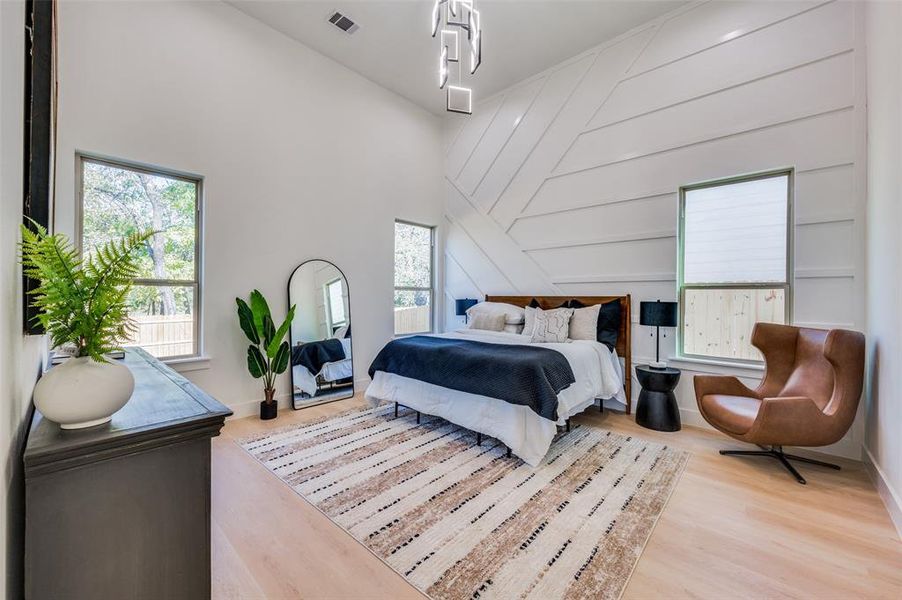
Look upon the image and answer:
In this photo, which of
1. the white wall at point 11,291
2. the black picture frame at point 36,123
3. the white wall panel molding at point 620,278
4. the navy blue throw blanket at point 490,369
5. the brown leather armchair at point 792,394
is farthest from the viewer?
the white wall panel molding at point 620,278

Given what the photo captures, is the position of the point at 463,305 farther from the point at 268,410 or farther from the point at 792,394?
the point at 792,394

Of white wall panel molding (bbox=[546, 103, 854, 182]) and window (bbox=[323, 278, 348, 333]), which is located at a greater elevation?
white wall panel molding (bbox=[546, 103, 854, 182])

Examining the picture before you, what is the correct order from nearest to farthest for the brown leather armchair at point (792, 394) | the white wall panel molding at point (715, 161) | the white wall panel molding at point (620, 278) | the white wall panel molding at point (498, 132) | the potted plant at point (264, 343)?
the brown leather armchair at point (792, 394) < the white wall panel molding at point (715, 161) < the potted plant at point (264, 343) < the white wall panel molding at point (620, 278) < the white wall panel molding at point (498, 132)

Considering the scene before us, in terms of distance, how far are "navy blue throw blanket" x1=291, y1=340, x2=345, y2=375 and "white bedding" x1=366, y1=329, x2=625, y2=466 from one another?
815mm

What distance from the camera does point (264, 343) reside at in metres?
3.62

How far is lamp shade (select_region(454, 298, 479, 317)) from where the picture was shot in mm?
5172

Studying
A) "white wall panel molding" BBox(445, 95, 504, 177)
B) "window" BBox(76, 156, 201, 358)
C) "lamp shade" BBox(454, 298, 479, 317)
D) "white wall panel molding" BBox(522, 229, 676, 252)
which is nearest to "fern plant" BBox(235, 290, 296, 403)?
"window" BBox(76, 156, 201, 358)

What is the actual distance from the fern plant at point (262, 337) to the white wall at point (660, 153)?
2.64 meters

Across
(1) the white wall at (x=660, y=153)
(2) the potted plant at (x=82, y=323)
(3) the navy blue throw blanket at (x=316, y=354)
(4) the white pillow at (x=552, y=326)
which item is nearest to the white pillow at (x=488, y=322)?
(4) the white pillow at (x=552, y=326)

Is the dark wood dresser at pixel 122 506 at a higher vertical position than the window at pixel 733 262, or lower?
lower

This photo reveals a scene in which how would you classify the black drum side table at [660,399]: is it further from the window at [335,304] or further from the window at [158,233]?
the window at [158,233]

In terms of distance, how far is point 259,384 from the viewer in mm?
3777

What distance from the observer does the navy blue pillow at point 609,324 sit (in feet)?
12.4

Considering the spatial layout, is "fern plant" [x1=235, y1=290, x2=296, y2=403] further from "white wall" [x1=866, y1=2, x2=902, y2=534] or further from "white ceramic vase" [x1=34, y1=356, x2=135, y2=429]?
"white wall" [x1=866, y1=2, x2=902, y2=534]
